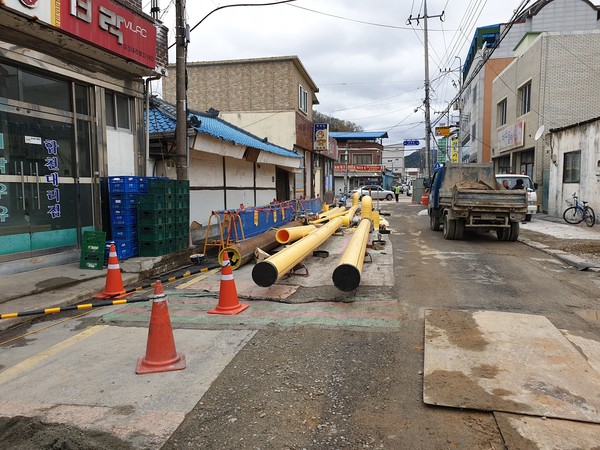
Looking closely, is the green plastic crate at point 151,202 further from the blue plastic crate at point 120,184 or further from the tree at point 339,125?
the tree at point 339,125

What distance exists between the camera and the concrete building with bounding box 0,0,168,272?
7.44 metres

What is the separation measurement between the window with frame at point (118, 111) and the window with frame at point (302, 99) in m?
15.5

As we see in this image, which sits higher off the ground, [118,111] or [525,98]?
[525,98]

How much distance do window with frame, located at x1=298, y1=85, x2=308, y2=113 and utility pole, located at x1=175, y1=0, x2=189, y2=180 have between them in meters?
15.1

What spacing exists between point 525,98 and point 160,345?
2624cm

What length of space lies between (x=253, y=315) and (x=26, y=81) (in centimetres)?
618

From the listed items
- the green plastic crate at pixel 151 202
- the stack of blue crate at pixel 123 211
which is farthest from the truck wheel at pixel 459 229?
the stack of blue crate at pixel 123 211

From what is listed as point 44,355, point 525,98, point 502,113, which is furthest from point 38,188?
point 502,113

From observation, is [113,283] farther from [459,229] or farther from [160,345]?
[459,229]

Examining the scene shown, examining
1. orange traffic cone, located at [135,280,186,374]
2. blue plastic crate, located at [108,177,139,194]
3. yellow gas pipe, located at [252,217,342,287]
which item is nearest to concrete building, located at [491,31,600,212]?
yellow gas pipe, located at [252,217,342,287]

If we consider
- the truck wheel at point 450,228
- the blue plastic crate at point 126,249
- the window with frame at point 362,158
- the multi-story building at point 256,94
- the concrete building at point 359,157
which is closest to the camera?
the blue plastic crate at point 126,249

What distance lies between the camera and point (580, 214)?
16094mm

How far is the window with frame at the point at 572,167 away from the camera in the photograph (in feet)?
57.8

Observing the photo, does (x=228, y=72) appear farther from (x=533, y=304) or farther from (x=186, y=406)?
(x=186, y=406)
